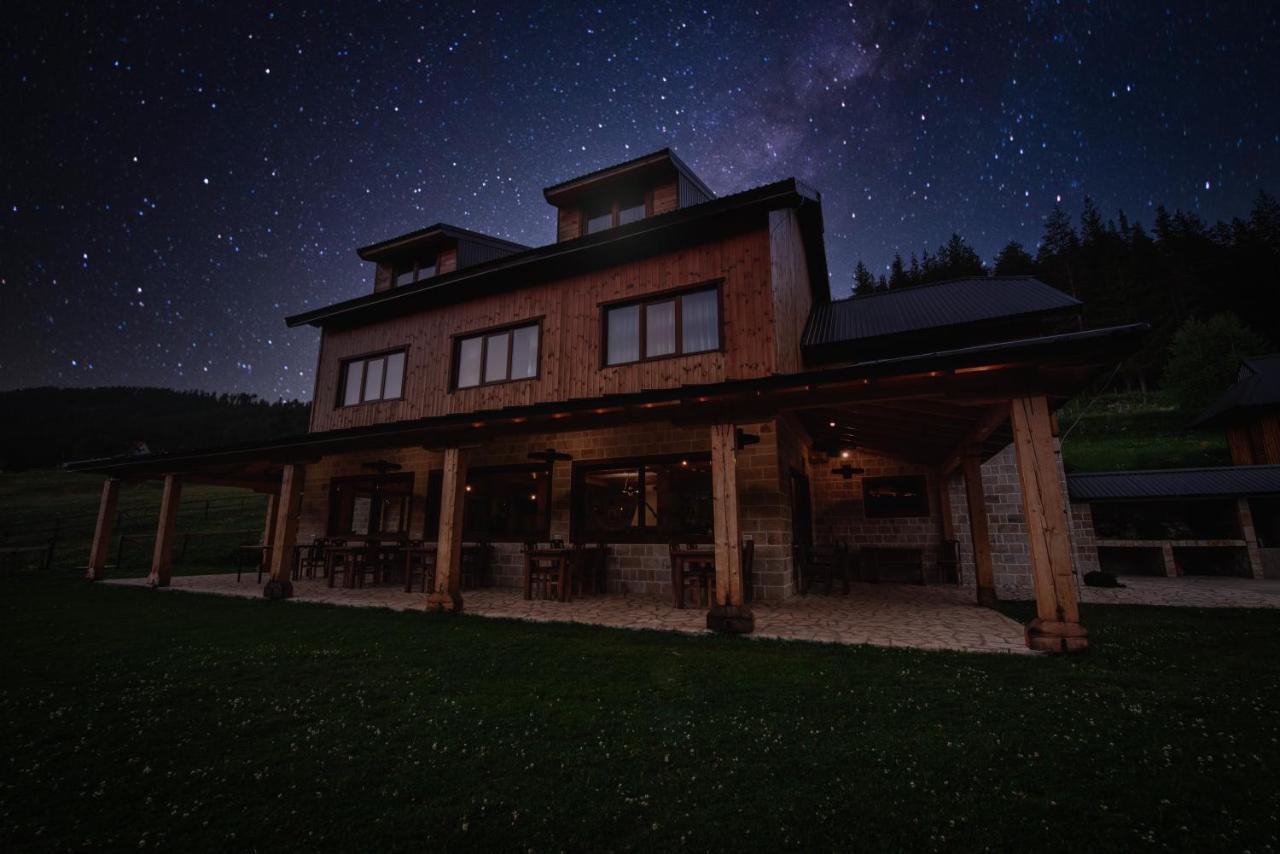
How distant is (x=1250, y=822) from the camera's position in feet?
7.87

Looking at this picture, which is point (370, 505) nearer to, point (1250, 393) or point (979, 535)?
point (979, 535)

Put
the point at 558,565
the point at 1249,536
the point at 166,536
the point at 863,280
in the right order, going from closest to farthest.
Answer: the point at 558,565 → the point at 166,536 → the point at 1249,536 → the point at 863,280

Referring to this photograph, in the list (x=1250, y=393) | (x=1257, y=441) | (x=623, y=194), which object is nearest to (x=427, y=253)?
(x=623, y=194)

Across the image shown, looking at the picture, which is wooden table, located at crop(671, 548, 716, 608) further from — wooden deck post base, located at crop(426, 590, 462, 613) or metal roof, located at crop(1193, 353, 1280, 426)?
metal roof, located at crop(1193, 353, 1280, 426)

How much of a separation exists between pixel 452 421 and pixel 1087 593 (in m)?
13.4

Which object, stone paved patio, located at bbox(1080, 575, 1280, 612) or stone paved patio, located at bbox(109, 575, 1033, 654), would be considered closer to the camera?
stone paved patio, located at bbox(109, 575, 1033, 654)

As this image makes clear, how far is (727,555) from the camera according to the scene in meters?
6.68

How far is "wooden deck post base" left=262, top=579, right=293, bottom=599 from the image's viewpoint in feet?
31.9

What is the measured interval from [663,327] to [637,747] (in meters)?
8.76

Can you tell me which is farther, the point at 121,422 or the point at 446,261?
the point at 121,422

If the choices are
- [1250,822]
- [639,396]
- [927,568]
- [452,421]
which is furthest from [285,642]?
[927,568]

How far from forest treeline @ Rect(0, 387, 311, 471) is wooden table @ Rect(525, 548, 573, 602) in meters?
54.4

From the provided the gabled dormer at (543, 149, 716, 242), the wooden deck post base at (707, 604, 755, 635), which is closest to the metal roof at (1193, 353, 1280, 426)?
the gabled dormer at (543, 149, 716, 242)

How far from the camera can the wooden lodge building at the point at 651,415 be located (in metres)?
8.56
